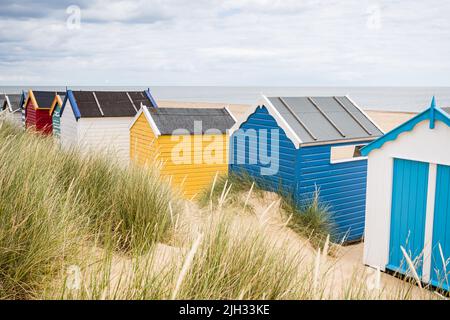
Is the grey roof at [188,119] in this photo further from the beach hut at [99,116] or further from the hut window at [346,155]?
the hut window at [346,155]

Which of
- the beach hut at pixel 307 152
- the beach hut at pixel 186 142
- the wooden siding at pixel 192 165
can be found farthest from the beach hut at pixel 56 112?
the beach hut at pixel 307 152

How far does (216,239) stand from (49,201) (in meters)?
1.77

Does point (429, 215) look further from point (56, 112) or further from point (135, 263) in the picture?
point (56, 112)

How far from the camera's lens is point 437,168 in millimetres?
8031

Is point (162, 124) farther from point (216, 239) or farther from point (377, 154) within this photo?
point (216, 239)

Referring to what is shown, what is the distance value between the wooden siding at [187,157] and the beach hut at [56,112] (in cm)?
482

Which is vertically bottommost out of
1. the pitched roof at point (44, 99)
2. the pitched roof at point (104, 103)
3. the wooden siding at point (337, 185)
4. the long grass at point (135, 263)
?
the long grass at point (135, 263)

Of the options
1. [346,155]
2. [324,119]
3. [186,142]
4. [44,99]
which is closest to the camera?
[324,119]

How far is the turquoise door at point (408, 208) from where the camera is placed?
8.34 meters

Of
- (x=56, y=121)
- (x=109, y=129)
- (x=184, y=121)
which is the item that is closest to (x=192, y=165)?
(x=184, y=121)

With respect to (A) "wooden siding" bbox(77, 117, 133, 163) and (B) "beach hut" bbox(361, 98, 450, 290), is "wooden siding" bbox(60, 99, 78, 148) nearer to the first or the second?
(A) "wooden siding" bbox(77, 117, 133, 163)

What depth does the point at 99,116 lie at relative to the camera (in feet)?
51.2

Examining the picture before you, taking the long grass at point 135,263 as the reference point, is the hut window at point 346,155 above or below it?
above

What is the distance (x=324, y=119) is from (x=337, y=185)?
1629mm
